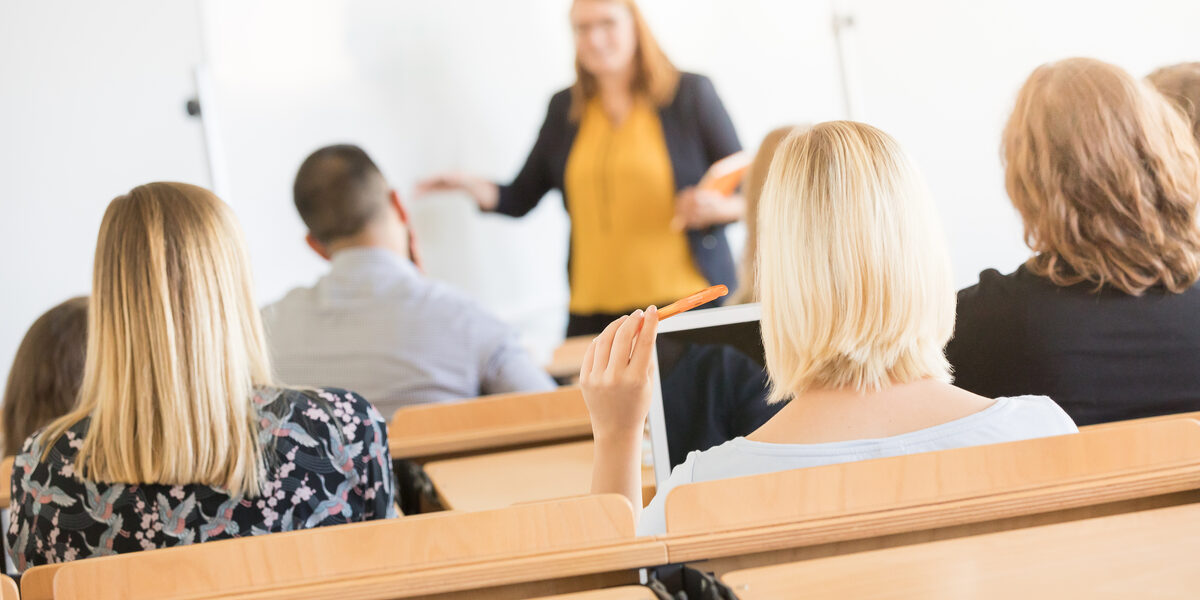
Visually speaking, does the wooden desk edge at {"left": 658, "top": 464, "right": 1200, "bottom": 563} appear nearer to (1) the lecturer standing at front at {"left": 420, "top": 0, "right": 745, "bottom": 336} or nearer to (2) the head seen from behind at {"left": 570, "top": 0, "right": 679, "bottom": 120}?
(1) the lecturer standing at front at {"left": 420, "top": 0, "right": 745, "bottom": 336}

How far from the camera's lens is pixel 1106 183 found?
171cm

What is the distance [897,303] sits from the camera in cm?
121

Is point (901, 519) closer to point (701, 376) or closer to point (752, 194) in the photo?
point (701, 376)

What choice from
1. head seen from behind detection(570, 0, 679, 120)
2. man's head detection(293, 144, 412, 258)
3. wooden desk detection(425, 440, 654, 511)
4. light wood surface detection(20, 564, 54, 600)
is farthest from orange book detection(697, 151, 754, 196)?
light wood surface detection(20, 564, 54, 600)

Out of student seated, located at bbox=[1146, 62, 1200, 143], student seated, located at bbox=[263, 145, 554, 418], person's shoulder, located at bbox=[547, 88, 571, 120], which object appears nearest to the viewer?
student seated, located at bbox=[1146, 62, 1200, 143]

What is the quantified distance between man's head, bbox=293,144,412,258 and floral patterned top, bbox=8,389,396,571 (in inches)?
41.6

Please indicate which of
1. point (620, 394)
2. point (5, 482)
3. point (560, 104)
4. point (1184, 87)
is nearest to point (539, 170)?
point (560, 104)

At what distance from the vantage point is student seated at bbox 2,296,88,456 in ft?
7.15

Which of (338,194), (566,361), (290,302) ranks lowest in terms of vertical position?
(566,361)

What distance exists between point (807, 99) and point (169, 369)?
11.1 ft

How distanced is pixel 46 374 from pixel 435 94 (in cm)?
221

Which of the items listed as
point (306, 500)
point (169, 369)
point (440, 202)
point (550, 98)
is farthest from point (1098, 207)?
point (440, 202)

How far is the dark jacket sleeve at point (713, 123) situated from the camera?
3730mm

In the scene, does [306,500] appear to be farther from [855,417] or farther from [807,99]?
[807,99]
